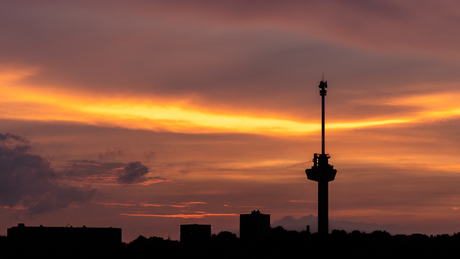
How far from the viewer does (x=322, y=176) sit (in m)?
162

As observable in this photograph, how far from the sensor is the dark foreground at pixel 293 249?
15812cm

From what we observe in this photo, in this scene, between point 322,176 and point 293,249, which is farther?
point 293,249

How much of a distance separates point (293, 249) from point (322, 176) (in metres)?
30.0

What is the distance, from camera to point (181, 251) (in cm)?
17412

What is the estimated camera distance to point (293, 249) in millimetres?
181125

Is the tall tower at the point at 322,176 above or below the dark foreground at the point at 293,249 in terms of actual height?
above

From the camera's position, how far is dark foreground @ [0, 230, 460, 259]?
15812 centimetres

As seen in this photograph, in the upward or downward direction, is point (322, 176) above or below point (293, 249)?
above

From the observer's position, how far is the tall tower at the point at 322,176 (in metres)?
159

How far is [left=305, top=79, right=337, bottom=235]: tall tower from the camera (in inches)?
6270

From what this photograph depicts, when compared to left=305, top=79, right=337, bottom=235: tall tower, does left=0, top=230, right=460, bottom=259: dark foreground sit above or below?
below

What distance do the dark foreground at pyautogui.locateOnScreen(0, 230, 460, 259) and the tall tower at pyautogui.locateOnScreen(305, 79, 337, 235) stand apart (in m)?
8.18

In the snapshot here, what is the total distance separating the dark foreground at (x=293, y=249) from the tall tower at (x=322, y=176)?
818 cm

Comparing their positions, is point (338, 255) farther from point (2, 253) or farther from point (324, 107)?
point (2, 253)
